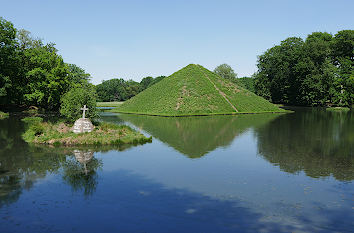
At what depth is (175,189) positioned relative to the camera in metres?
13.8

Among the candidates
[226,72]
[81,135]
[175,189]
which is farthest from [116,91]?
[175,189]

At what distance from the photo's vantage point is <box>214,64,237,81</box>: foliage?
13738cm

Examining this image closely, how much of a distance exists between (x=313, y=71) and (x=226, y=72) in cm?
4542

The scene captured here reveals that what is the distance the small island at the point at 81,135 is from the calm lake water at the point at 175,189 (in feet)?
5.87

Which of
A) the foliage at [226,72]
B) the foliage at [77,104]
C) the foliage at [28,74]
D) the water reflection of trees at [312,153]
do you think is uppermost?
the foliage at [226,72]

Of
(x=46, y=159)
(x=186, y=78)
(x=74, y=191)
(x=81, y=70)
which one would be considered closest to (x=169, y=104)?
(x=186, y=78)

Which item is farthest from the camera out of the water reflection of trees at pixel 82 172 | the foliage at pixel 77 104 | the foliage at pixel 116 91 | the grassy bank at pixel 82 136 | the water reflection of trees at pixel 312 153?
the foliage at pixel 116 91

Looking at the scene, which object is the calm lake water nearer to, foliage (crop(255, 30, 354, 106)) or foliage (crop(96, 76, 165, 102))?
foliage (crop(255, 30, 354, 106))

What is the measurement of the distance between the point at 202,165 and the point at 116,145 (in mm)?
9905

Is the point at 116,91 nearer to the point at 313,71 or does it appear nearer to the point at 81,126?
the point at 313,71

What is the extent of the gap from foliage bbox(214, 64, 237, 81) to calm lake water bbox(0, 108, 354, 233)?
115 meters

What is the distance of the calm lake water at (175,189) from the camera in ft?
33.3

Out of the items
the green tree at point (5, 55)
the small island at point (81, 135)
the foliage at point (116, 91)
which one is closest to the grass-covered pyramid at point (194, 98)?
the green tree at point (5, 55)

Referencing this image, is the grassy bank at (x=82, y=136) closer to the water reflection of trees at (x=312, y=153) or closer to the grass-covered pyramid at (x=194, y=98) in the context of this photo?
the water reflection of trees at (x=312, y=153)
